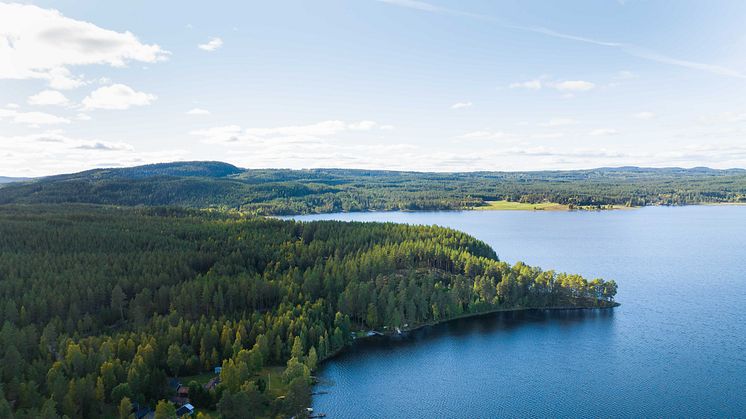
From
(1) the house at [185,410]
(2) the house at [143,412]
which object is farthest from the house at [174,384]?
(1) the house at [185,410]

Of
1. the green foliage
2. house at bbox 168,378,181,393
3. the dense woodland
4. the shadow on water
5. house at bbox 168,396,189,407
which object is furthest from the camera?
the shadow on water

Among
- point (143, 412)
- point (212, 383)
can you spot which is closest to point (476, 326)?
point (212, 383)

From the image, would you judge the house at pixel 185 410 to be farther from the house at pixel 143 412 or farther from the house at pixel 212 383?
the house at pixel 212 383

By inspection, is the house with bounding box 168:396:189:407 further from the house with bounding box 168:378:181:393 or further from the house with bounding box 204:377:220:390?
the house with bounding box 204:377:220:390

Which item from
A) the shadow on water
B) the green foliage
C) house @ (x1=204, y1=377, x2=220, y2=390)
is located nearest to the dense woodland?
the green foliage

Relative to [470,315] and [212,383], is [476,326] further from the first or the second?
[212,383]
